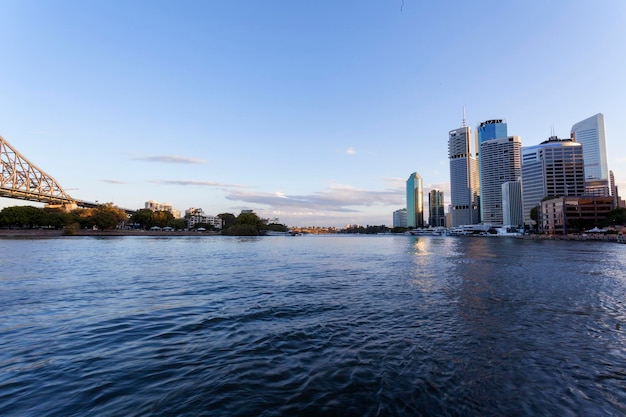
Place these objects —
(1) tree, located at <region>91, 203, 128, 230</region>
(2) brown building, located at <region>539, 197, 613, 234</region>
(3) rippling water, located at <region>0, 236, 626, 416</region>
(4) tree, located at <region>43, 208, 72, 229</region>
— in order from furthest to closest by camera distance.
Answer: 1. (2) brown building, located at <region>539, 197, 613, 234</region>
2. (1) tree, located at <region>91, 203, 128, 230</region>
3. (4) tree, located at <region>43, 208, 72, 229</region>
4. (3) rippling water, located at <region>0, 236, 626, 416</region>

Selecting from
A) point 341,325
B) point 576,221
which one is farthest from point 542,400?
point 576,221

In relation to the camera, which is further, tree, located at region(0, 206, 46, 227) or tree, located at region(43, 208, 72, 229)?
tree, located at region(43, 208, 72, 229)

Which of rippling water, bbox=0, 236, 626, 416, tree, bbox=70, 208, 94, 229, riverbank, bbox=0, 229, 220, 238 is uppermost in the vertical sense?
tree, bbox=70, 208, 94, 229

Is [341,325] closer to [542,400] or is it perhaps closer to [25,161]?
[542,400]

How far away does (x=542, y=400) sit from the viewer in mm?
7195

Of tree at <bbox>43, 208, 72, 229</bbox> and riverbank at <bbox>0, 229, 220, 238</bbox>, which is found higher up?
tree at <bbox>43, 208, 72, 229</bbox>

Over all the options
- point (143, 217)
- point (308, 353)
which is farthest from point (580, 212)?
point (143, 217)

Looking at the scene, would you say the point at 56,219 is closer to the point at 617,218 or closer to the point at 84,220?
the point at 84,220

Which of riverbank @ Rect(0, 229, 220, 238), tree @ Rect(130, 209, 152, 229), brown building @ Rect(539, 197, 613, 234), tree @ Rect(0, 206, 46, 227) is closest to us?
riverbank @ Rect(0, 229, 220, 238)

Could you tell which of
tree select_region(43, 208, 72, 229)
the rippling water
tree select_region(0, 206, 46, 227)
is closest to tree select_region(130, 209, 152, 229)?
tree select_region(43, 208, 72, 229)

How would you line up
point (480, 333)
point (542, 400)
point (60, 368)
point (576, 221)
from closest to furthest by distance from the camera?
point (542, 400) → point (60, 368) → point (480, 333) → point (576, 221)

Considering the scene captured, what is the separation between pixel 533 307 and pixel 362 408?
14592mm

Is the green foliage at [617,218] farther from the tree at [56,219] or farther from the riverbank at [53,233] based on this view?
the tree at [56,219]

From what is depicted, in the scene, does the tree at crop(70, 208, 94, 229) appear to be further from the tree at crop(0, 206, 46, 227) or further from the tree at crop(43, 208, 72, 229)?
the tree at crop(0, 206, 46, 227)
